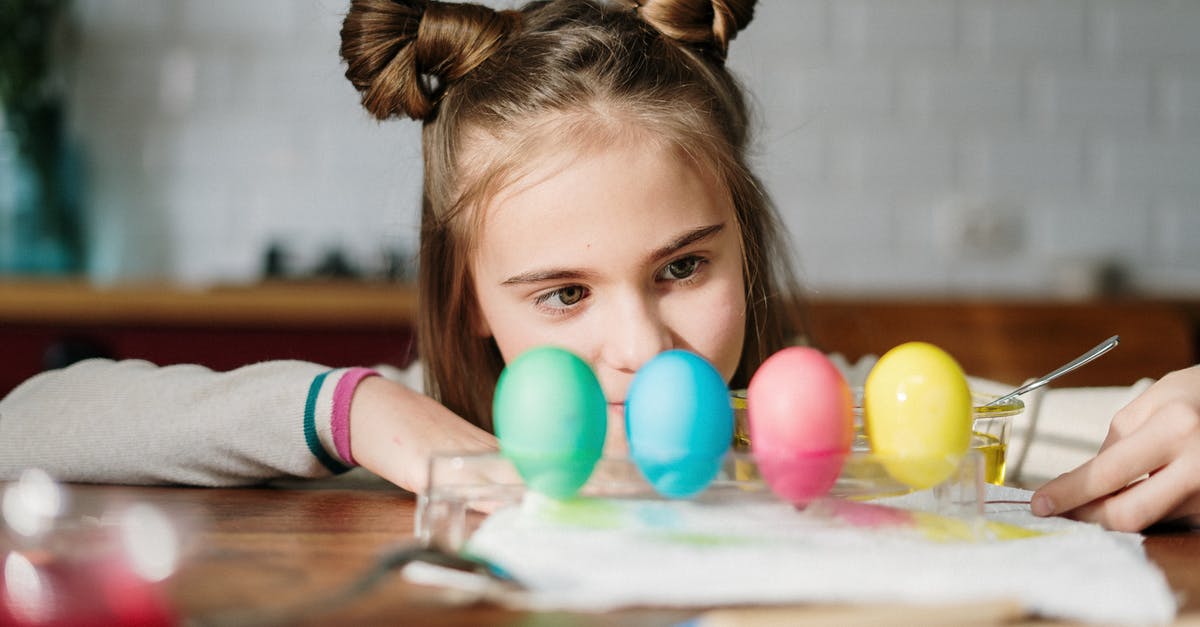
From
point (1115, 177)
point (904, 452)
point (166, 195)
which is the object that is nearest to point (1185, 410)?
point (904, 452)

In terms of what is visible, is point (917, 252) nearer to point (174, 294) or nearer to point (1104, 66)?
point (1104, 66)

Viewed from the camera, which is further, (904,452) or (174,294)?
(174,294)

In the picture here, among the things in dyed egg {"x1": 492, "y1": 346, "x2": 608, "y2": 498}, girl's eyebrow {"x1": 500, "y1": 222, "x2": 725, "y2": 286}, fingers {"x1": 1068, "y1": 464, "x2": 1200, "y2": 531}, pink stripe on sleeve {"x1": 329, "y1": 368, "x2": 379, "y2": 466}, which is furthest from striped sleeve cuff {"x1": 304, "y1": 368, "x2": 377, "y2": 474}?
fingers {"x1": 1068, "y1": 464, "x2": 1200, "y2": 531}

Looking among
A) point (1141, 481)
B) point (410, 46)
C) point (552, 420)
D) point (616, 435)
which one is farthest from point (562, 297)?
point (1141, 481)

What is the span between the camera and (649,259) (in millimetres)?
943

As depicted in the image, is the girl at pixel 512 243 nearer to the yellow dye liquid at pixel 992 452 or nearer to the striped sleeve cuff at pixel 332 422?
the striped sleeve cuff at pixel 332 422

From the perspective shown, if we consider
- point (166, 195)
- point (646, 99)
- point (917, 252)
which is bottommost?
point (917, 252)

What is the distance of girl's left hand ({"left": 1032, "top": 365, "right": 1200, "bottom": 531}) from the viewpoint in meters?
0.67

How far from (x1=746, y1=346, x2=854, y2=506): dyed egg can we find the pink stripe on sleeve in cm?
36

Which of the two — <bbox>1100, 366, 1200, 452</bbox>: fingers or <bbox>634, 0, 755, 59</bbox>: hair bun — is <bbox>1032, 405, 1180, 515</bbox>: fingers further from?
<bbox>634, 0, 755, 59</bbox>: hair bun

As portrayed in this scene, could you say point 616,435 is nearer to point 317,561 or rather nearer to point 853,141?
point 317,561

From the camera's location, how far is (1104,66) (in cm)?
259

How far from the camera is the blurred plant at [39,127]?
2.33 m

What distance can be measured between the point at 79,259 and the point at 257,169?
0.45m
